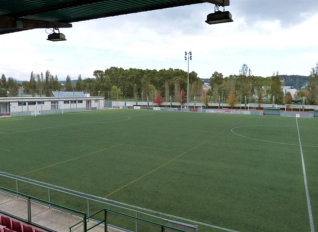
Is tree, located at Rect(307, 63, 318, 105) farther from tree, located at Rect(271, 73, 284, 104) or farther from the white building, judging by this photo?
the white building

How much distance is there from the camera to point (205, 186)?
552 inches

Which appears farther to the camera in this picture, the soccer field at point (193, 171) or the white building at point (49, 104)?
the white building at point (49, 104)

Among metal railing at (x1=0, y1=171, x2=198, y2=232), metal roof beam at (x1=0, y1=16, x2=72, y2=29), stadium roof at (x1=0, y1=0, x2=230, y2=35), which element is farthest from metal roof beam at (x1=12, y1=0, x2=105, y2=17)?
metal railing at (x1=0, y1=171, x2=198, y2=232)

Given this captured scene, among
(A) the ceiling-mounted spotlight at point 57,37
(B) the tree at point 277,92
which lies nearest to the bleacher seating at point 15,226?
(A) the ceiling-mounted spotlight at point 57,37

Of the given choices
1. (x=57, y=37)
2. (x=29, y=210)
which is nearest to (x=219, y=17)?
(x=57, y=37)

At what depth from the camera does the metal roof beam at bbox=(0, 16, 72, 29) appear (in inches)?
380

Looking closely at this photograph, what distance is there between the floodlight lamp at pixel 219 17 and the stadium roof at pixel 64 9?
28 cm

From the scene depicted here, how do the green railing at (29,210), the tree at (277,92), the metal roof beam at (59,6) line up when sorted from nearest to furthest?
the metal roof beam at (59,6)
the green railing at (29,210)
the tree at (277,92)

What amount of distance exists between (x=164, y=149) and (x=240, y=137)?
9877 mm

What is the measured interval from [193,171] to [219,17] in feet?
37.4

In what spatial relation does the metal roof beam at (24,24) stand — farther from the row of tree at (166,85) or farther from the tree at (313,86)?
the tree at (313,86)

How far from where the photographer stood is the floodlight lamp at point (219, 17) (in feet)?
21.9

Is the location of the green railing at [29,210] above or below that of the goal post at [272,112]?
below

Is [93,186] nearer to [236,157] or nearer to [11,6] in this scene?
[11,6]
